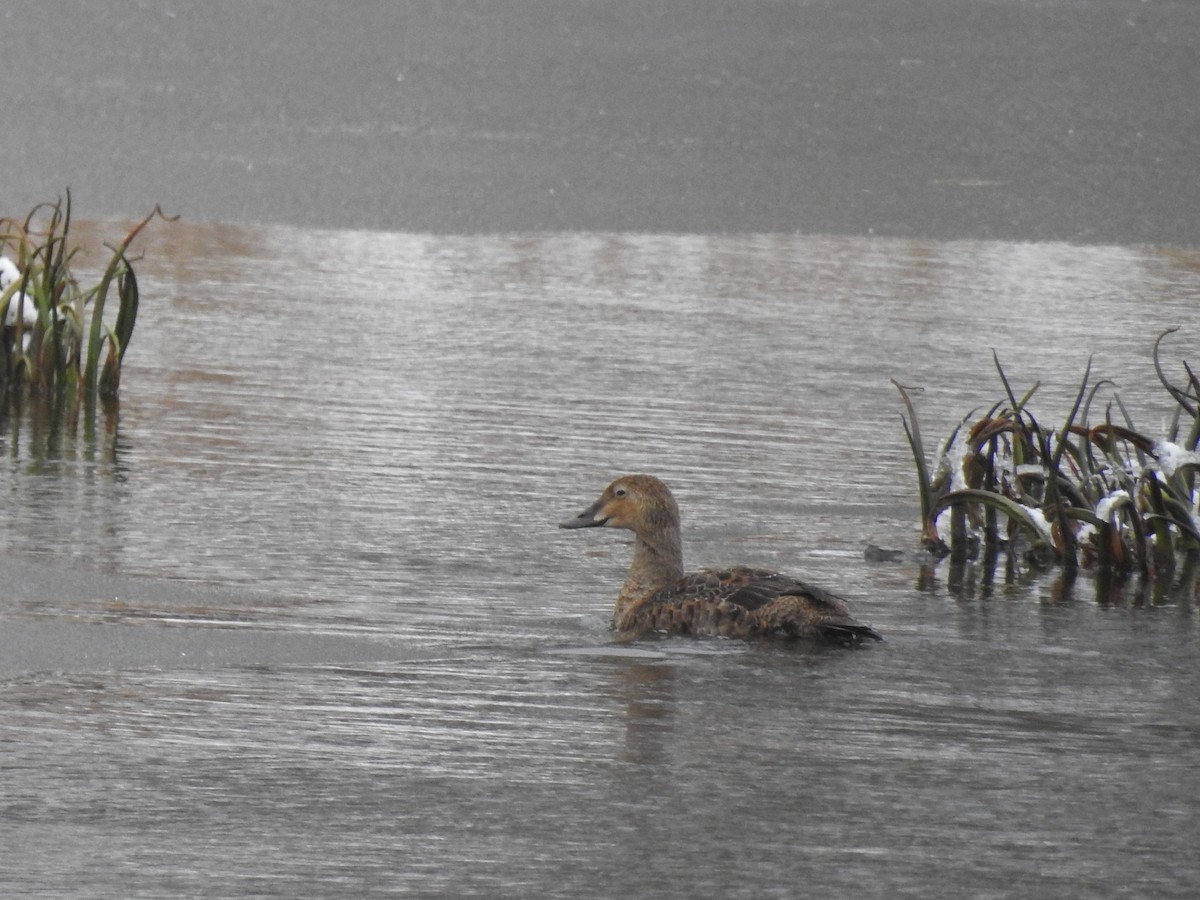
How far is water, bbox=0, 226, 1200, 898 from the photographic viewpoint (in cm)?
490

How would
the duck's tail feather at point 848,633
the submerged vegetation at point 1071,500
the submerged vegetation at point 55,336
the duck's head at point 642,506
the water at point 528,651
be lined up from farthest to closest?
the submerged vegetation at point 55,336 < the submerged vegetation at point 1071,500 < the duck's head at point 642,506 < the duck's tail feather at point 848,633 < the water at point 528,651

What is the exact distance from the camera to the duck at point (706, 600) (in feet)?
22.2

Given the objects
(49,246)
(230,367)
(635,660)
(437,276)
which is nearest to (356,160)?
(437,276)

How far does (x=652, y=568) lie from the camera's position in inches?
285

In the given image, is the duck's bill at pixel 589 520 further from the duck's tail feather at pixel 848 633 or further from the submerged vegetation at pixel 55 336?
the submerged vegetation at pixel 55 336

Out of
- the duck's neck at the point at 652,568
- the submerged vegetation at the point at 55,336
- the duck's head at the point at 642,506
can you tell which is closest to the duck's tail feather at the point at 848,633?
the duck's neck at the point at 652,568

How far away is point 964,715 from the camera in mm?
6051

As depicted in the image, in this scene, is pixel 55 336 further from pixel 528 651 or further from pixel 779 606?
pixel 779 606

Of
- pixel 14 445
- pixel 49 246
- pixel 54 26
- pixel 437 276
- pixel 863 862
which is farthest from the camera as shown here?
pixel 54 26

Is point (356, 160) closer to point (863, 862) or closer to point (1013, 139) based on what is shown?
point (1013, 139)

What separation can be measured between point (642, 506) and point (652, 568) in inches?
9.5

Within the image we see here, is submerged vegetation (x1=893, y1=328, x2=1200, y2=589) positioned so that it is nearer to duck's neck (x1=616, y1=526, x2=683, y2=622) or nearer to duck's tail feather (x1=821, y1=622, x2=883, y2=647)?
duck's neck (x1=616, y1=526, x2=683, y2=622)

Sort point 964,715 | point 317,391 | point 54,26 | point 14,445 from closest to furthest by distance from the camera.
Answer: point 964,715
point 14,445
point 317,391
point 54,26

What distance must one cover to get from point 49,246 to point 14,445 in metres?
1.11
